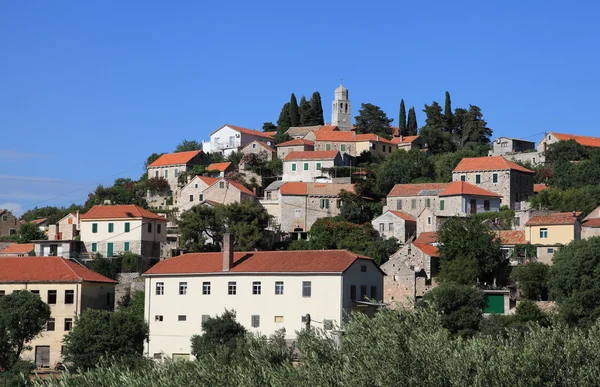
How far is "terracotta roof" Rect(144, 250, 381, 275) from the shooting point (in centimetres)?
5950

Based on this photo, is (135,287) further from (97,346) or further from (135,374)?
(135,374)

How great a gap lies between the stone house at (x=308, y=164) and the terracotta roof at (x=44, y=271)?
3452cm

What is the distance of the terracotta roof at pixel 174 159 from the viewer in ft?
353

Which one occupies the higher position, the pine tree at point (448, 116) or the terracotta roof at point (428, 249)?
the pine tree at point (448, 116)

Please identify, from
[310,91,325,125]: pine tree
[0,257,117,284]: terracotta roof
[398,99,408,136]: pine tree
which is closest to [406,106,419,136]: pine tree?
[398,99,408,136]: pine tree

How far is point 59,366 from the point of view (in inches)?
2308

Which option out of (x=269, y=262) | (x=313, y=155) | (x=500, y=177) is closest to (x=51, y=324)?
(x=269, y=262)

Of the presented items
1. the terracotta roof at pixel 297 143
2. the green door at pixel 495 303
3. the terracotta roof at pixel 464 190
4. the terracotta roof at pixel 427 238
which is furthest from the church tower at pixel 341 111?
the green door at pixel 495 303

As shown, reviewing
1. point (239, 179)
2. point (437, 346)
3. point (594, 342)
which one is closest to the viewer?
point (437, 346)

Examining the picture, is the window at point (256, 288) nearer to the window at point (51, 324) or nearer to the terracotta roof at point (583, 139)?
the window at point (51, 324)

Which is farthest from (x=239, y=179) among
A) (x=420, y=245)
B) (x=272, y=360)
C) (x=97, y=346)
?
(x=272, y=360)

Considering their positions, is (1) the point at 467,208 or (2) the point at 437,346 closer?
(2) the point at 437,346

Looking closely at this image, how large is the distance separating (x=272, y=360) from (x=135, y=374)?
472 centimetres

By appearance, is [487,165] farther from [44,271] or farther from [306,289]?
[44,271]
